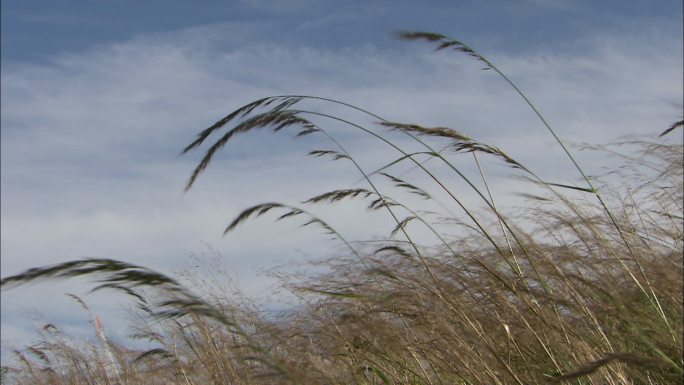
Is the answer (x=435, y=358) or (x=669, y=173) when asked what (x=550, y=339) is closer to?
(x=435, y=358)

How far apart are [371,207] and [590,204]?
3.83 feet

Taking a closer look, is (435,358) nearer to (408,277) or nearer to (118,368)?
(408,277)

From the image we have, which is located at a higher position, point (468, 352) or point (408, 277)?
point (408, 277)

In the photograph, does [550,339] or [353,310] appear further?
[353,310]

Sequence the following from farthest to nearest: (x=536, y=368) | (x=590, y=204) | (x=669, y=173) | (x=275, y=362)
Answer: (x=590, y=204)
(x=669, y=173)
(x=536, y=368)
(x=275, y=362)

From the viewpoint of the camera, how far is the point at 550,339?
2.96 metres

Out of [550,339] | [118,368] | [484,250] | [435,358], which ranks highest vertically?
[484,250]

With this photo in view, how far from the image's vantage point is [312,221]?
3.54 meters

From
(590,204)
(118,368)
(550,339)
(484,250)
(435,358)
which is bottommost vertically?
(118,368)

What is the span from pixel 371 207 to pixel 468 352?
Result: 84 cm

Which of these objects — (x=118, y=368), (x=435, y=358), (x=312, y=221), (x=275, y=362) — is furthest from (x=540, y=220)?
(x=118, y=368)

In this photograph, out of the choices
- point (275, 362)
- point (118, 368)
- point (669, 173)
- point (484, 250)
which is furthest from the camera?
point (118, 368)

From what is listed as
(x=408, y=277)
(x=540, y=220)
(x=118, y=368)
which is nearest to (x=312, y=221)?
(x=408, y=277)

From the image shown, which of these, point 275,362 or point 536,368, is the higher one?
point 275,362
